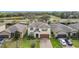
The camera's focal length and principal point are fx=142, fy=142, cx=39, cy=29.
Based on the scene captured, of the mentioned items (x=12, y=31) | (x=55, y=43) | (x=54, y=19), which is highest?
(x=54, y=19)

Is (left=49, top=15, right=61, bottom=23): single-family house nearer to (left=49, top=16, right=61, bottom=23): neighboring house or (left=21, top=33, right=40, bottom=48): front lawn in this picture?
(left=49, top=16, right=61, bottom=23): neighboring house

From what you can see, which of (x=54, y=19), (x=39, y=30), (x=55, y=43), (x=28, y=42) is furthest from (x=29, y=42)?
(x=54, y=19)

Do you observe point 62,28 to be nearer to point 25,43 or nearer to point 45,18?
point 45,18

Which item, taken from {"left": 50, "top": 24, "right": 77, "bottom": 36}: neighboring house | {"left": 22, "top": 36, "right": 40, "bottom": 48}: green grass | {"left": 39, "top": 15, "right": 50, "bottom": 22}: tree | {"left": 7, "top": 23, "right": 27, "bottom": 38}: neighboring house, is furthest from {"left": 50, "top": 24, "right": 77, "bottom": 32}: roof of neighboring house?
{"left": 7, "top": 23, "right": 27, "bottom": 38}: neighboring house

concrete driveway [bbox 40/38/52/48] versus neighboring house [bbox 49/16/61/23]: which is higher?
neighboring house [bbox 49/16/61/23]

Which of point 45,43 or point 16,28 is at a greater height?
point 16,28
